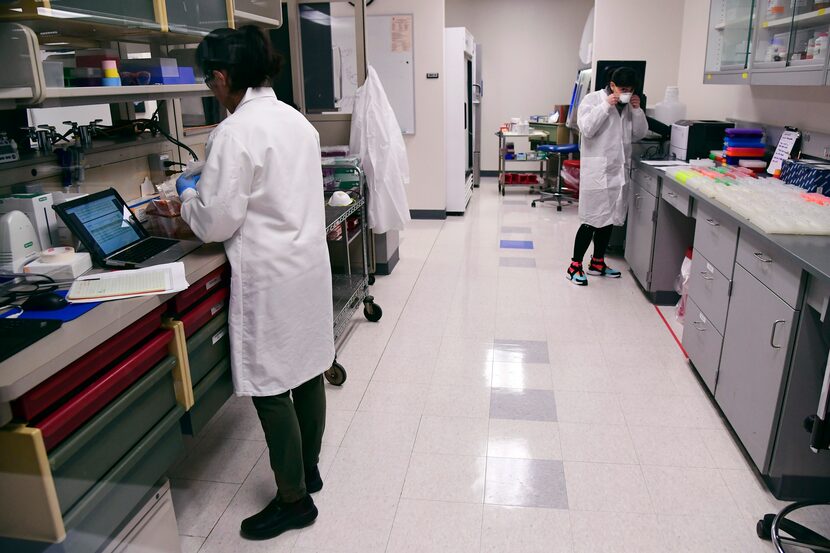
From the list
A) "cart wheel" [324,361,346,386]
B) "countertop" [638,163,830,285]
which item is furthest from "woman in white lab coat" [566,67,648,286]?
"cart wheel" [324,361,346,386]

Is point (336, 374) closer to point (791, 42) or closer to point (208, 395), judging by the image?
point (208, 395)

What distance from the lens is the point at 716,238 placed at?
2582mm

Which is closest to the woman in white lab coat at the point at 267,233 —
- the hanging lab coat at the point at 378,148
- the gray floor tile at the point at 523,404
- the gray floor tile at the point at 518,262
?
the gray floor tile at the point at 523,404

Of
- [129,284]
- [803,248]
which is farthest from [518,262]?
[129,284]

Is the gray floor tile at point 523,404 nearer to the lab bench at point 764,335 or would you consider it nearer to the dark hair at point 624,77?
the lab bench at point 764,335

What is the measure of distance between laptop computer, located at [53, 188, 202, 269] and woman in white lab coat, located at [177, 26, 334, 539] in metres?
0.21

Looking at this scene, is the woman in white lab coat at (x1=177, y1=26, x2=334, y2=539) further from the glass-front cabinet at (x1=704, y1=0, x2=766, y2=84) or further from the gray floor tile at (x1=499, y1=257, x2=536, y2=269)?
the gray floor tile at (x1=499, y1=257, x2=536, y2=269)

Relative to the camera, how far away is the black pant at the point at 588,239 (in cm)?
413

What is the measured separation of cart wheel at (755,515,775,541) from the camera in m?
1.82

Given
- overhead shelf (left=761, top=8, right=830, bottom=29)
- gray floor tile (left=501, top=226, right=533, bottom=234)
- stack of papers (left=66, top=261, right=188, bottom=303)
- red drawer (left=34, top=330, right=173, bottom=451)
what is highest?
overhead shelf (left=761, top=8, right=830, bottom=29)

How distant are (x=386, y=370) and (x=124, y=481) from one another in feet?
5.31

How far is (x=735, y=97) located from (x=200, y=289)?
368 cm

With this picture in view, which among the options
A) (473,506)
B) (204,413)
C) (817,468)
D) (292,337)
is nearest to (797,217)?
(817,468)

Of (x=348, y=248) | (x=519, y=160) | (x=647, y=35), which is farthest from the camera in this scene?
(x=519, y=160)
